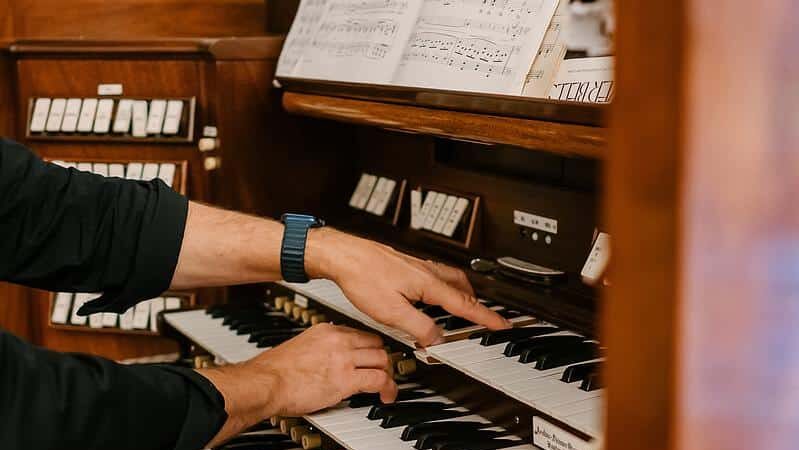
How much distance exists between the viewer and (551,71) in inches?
76.7

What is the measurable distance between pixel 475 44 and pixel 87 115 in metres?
1.60

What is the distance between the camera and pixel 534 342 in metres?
1.89

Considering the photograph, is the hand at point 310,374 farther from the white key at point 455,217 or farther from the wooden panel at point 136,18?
the wooden panel at point 136,18

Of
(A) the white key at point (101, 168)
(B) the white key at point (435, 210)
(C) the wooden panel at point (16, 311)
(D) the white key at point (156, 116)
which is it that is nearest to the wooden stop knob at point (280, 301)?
(B) the white key at point (435, 210)

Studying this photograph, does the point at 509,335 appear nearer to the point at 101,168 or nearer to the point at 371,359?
the point at 371,359

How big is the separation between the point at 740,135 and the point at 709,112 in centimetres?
4

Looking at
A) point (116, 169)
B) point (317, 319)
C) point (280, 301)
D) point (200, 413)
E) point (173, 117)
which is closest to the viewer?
point (200, 413)

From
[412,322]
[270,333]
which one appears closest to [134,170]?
[270,333]

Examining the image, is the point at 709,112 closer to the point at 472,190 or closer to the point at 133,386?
the point at 133,386

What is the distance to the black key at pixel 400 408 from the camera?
1.91 metres

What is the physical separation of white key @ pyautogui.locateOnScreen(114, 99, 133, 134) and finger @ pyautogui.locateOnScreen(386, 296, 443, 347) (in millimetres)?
1673

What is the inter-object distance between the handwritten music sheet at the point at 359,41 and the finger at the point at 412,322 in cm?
69

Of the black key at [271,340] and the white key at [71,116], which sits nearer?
the black key at [271,340]

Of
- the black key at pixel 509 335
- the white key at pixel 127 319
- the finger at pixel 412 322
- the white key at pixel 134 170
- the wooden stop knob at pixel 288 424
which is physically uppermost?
the finger at pixel 412 322
